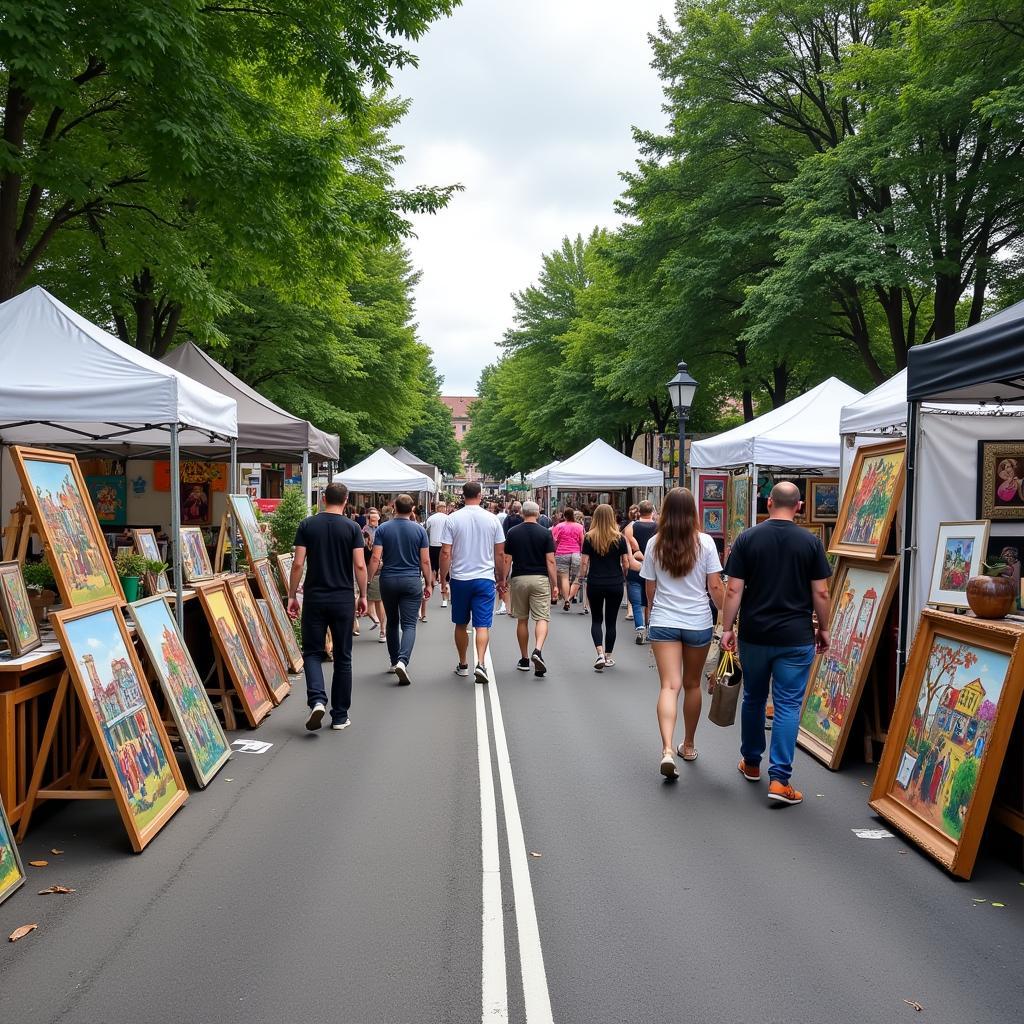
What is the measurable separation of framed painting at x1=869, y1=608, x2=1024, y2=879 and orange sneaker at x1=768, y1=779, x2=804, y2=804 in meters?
0.50

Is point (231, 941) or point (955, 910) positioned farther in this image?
point (955, 910)

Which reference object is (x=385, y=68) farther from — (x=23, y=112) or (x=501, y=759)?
(x=501, y=759)

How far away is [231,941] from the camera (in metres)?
3.98

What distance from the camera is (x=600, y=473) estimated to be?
80.3 feet

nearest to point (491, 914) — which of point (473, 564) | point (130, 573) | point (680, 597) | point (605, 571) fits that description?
point (680, 597)

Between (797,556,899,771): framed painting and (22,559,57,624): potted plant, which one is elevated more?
(22,559,57,624): potted plant

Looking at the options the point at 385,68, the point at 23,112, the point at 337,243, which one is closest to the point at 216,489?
the point at 337,243

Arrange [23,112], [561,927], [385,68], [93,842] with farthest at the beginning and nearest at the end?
[385,68], [23,112], [93,842], [561,927]

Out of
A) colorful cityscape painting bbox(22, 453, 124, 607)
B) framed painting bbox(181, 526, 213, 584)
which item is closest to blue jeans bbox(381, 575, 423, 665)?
framed painting bbox(181, 526, 213, 584)

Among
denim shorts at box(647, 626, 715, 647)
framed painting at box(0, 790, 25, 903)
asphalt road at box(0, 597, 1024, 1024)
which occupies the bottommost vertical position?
asphalt road at box(0, 597, 1024, 1024)

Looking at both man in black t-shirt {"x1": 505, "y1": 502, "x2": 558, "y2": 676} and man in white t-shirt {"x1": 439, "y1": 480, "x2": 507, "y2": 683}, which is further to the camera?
man in black t-shirt {"x1": 505, "y1": 502, "x2": 558, "y2": 676}

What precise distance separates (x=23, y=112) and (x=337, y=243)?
143 inches

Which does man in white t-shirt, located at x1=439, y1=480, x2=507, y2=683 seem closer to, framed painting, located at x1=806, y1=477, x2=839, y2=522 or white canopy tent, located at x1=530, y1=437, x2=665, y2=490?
framed painting, located at x1=806, y1=477, x2=839, y2=522

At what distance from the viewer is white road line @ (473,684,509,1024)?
11.5 ft
